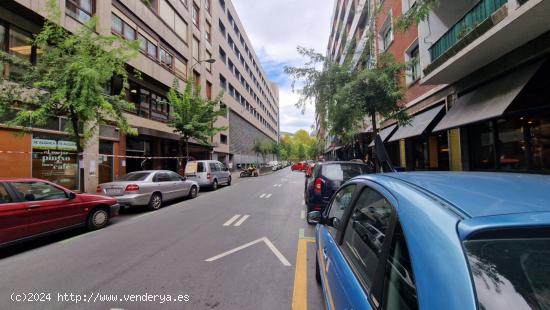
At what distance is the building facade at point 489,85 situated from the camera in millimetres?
6809

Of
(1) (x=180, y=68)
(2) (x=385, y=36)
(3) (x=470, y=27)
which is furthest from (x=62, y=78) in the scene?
(2) (x=385, y=36)

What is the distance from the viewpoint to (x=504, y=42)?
288 inches

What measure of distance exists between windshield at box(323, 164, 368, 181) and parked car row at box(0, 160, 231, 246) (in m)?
5.96

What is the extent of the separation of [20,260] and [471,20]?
1235cm

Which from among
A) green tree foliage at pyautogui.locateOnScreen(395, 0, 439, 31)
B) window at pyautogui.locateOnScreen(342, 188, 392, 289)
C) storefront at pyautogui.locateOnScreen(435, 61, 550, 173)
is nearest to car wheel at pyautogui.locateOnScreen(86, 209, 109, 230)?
window at pyautogui.locateOnScreen(342, 188, 392, 289)

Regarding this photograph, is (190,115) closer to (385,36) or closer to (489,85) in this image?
(385,36)

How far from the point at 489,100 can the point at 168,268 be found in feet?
29.6

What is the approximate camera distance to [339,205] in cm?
326

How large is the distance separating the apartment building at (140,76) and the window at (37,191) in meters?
4.17

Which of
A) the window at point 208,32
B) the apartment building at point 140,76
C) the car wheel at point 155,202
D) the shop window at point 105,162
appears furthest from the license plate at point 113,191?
the window at point 208,32

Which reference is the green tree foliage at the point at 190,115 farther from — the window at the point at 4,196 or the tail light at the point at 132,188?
the window at the point at 4,196

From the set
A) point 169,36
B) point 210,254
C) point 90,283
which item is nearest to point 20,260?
point 90,283

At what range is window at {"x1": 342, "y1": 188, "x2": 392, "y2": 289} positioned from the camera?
171cm

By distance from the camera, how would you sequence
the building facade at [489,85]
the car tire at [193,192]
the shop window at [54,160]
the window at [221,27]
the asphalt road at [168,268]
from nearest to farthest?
the asphalt road at [168,268] < the building facade at [489,85] < the shop window at [54,160] < the car tire at [193,192] < the window at [221,27]
